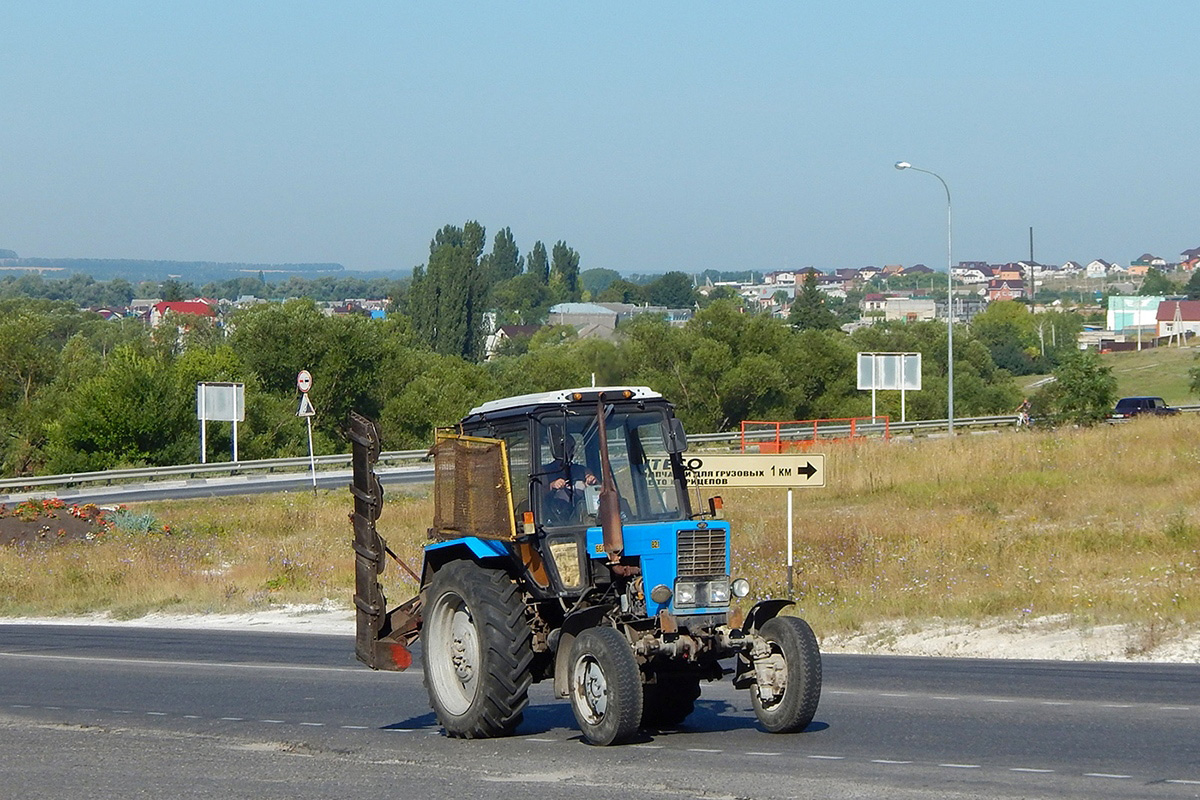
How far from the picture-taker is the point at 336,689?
49.3 feet

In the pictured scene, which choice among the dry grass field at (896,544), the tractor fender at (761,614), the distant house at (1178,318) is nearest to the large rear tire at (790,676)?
the tractor fender at (761,614)

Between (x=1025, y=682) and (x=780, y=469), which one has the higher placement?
(x=780, y=469)

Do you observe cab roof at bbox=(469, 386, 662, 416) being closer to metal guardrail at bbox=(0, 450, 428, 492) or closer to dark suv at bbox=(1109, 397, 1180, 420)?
metal guardrail at bbox=(0, 450, 428, 492)

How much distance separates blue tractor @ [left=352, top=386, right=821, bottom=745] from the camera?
10.2 metres

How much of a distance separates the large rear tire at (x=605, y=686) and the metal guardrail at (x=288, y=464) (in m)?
43.8

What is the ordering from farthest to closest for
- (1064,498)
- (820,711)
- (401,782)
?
(1064,498) → (820,711) → (401,782)

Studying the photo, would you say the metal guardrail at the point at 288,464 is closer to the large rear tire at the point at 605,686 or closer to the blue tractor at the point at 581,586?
the blue tractor at the point at 581,586

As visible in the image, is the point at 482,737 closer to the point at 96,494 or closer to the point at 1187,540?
the point at 1187,540

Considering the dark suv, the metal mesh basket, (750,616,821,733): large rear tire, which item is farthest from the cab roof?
the dark suv

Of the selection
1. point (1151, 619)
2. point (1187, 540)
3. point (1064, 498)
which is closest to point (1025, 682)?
point (1151, 619)

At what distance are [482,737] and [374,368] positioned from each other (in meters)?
73.5

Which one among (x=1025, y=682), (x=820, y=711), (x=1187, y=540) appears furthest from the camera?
(x=1187, y=540)

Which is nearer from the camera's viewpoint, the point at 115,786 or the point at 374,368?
the point at 115,786

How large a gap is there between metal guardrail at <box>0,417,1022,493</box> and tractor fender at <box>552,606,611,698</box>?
43.8 m
